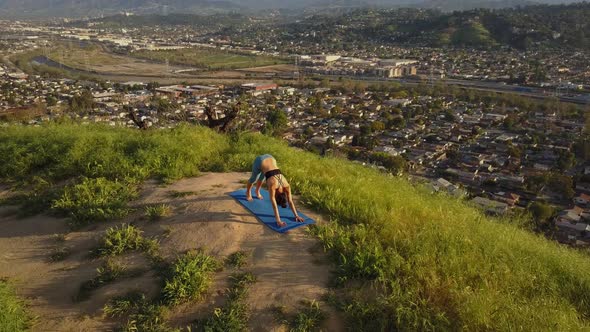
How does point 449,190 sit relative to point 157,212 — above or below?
below

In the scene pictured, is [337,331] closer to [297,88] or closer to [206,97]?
[206,97]

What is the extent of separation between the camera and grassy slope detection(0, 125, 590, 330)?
296cm

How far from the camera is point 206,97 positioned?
29.8m

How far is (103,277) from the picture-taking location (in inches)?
136

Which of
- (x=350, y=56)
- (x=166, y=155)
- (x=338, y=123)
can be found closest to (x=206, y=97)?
(x=338, y=123)

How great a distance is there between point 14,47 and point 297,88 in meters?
43.3

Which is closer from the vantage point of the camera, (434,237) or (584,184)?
(434,237)

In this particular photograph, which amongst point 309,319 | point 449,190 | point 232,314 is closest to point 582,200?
point 449,190

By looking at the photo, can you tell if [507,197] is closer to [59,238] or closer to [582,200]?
[582,200]

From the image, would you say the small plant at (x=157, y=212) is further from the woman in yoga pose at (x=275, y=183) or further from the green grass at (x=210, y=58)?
the green grass at (x=210, y=58)

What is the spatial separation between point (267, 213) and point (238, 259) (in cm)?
85

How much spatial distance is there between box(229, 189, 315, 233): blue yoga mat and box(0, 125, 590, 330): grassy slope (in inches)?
12.1

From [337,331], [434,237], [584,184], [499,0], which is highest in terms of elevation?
[499,0]

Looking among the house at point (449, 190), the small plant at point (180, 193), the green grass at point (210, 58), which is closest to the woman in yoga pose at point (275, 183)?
the small plant at point (180, 193)
